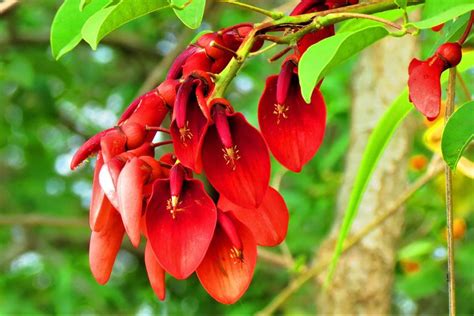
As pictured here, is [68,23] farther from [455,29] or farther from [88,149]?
[455,29]

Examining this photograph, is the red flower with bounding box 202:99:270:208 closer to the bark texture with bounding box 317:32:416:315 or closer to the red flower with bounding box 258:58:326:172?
the red flower with bounding box 258:58:326:172

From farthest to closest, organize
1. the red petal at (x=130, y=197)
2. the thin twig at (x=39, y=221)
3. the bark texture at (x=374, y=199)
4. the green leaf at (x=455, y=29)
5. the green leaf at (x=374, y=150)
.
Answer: the thin twig at (x=39, y=221) < the bark texture at (x=374, y=199) < the green leaf at (x=374, y=150) < the green leaf at (x=455, y=29) < the red petal at (x=130, y=197)

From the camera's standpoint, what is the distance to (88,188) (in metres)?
2.83

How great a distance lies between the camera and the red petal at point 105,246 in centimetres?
53

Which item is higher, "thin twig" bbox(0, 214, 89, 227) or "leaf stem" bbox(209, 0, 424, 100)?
"leaf stem" bbox(209, 0, 424, 100)

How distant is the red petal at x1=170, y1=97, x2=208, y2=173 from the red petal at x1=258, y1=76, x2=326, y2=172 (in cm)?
6

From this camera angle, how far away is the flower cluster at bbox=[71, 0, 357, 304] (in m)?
0.52

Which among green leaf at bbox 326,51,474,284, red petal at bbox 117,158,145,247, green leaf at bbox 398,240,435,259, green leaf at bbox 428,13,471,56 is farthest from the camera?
green leaf at bbox 398,240,435,259

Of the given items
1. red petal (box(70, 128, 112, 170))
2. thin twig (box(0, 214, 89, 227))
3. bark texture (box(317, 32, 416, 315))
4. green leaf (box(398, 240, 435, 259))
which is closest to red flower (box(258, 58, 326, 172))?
red petal (box(70, 128, 112, 170))

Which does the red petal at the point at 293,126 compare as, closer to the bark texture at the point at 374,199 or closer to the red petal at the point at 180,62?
the red petal at the point at 180,62

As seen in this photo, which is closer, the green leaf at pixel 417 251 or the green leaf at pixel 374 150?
the green leaf at pixel 374 150

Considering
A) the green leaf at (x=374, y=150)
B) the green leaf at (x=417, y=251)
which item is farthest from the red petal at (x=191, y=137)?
the green leaf at (x=417, y=251)

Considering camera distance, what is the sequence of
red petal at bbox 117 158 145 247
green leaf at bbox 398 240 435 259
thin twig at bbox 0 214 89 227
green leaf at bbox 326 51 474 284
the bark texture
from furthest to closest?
1. thin twig at bbox 0 214 89 227
2. green leaf at bbox 398 240 435 259
3. the bark texture
4. green leaf at bbox 326 51 474 284
5. red petal at bbox 117 158 145 247

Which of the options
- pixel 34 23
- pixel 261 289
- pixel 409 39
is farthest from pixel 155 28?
pixel 409 39
